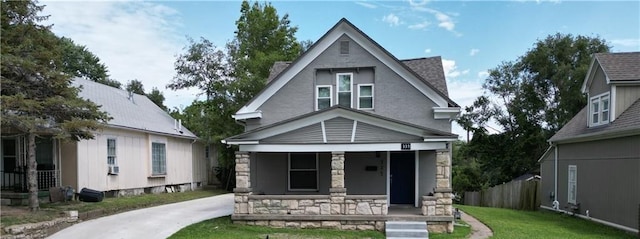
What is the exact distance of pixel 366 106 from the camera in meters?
12.8

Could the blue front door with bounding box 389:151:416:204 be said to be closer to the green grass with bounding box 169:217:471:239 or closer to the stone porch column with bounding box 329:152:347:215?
the green grass with bounding box 169:217:471:239

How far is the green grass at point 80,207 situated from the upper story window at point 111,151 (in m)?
1.51

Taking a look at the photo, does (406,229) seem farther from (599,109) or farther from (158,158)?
(158,158)

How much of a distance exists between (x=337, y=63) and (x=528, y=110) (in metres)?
21.9

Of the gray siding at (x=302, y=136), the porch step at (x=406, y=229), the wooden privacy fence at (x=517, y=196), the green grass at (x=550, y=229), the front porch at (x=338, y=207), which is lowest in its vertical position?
the wooden privacy fence at (x=517, y=196)

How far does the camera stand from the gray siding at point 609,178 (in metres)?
11.1

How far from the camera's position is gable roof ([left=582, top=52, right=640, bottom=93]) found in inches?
490

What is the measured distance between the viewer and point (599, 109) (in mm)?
13555

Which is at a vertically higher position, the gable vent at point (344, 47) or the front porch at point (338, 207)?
the gable vent at point (344, 47)

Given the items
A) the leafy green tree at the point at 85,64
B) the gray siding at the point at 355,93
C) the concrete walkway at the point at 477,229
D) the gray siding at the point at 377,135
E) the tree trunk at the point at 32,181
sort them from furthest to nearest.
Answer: the leafy green tree at the point at 85,64
the gray siding at the point at 355,93
the tree trunk at the point at 32,181
the gray siding at the point at 377,135
the concrete walkway at the point at 477,229

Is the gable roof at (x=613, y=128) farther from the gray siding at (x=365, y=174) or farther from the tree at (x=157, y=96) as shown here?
the tree at (x=157, y=96)

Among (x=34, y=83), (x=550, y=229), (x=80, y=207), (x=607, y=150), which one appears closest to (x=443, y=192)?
(x=550, y=229)

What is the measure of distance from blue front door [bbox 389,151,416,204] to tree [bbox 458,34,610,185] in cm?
1822

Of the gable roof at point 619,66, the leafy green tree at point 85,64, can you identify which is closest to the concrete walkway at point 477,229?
the gable roof at point 619,66
